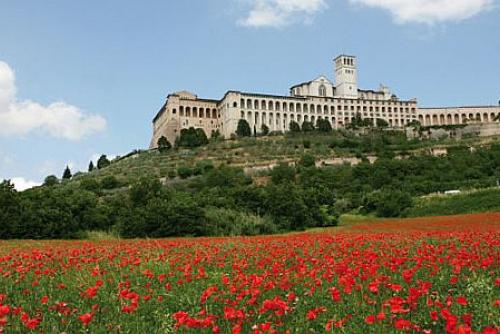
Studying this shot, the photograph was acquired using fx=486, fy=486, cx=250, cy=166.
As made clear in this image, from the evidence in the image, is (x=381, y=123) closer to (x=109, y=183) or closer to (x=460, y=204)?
(x=109, y=183)

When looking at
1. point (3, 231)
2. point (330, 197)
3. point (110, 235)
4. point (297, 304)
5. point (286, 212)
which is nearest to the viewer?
point (297, 304)

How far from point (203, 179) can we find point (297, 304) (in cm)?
6211

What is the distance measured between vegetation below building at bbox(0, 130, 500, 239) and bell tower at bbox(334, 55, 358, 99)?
29700mm

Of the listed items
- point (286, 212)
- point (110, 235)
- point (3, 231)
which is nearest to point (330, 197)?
point (286, 212)

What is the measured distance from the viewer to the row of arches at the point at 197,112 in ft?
404

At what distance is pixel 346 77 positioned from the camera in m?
140

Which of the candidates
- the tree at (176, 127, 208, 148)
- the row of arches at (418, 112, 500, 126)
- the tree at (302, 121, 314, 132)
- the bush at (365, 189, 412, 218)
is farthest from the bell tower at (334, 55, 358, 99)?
the bush at (365, 189, 412, 218)

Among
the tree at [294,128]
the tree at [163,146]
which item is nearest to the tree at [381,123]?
the tree at [294,128]

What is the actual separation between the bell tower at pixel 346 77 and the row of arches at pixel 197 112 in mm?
37700

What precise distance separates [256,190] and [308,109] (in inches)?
3820

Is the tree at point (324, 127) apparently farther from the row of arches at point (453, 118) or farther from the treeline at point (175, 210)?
the treeline at point (175, 210)

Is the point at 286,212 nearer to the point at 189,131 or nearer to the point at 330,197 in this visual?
the point at 330,197

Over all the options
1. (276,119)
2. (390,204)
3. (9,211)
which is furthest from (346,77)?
(9,211)

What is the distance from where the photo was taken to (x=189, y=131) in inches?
4267
